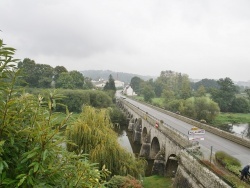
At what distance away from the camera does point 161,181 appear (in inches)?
918

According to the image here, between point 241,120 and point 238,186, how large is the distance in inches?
2646

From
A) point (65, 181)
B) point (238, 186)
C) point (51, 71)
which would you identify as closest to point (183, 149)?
point (238, 186)

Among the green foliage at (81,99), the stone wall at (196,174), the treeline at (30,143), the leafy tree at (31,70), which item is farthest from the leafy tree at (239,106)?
the treeline at (30,143)

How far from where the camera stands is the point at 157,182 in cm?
2314

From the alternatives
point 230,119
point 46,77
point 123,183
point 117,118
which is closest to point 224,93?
point 230,119

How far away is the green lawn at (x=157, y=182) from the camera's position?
22031mm

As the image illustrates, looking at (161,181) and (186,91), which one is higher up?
(186,91)

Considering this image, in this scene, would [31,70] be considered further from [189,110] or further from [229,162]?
[229,162]

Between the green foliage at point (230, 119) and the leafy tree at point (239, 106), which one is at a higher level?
the leafy tree at point (239, 106)

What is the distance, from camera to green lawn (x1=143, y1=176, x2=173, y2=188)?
22.0 meters

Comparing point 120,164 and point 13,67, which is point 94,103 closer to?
point 120,164

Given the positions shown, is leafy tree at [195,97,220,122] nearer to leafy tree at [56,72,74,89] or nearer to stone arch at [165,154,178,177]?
stone arch at [165,154,178,177]

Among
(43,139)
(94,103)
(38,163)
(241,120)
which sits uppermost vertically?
(43,139)

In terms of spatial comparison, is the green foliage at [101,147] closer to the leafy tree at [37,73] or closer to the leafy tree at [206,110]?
the leafy tree at [206,110]
